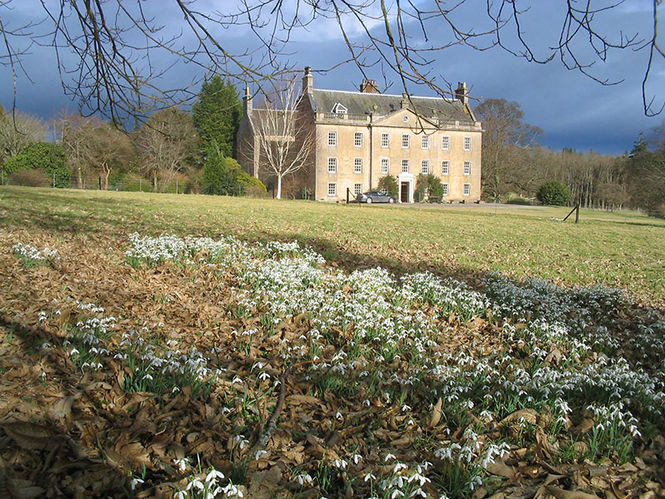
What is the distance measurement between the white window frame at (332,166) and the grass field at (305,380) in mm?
43638

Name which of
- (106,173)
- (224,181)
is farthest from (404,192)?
(106,173)

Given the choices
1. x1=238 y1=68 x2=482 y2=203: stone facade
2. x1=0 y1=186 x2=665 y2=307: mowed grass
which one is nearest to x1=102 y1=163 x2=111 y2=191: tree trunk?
x1=238 y1=68 x2=482 y2=203: stone facade

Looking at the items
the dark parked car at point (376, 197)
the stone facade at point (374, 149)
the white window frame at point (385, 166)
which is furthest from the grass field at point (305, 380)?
the white window frame at point (385, 166)

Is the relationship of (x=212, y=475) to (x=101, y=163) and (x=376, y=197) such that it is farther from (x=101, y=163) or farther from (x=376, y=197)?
(x=376, y=197)

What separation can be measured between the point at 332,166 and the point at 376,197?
6.37m

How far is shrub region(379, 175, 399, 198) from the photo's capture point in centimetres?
5216

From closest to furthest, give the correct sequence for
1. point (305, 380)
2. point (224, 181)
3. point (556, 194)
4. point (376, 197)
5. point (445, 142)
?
point (305, 380), point (224, 181), point (376, 197), point (445, 142), point (556, 194)

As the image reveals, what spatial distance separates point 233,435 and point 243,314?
8.46 feet

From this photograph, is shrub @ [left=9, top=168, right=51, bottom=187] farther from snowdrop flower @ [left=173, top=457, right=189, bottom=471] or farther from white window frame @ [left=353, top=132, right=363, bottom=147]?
snowdrop flower @ [left=173, top=457, right=189, bottom=471]

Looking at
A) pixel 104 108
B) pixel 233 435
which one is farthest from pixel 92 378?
pixel 104 108

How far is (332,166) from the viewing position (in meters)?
51.5

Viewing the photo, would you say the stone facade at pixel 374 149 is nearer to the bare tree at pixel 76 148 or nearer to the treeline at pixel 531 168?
the treeline at pixel 531 168

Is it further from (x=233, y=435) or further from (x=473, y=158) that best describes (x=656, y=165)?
(x=233, y=435)

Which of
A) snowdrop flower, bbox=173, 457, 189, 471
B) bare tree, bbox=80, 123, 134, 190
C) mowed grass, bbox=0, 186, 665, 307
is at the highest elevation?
bare tree, bbox=80, 123, 134, 190
